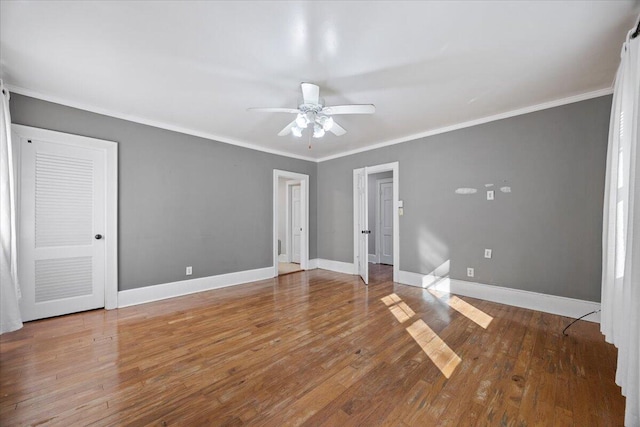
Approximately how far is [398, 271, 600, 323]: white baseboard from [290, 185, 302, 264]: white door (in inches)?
121

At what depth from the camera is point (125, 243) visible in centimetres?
355

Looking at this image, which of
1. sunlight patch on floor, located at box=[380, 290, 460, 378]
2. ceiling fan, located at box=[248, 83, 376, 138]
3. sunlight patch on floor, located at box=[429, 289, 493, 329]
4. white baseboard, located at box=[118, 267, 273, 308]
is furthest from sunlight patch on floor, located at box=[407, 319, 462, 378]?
white baseboard, located at box=[118, 267, 273, 308]

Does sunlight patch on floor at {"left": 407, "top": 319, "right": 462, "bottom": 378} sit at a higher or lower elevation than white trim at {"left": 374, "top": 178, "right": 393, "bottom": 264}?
lower

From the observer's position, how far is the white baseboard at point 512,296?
3004 millimetres

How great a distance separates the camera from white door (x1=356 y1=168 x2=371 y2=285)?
4.79 m

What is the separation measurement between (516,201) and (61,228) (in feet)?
19.0

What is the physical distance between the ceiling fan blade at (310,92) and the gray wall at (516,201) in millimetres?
2508

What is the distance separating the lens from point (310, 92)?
2586mm

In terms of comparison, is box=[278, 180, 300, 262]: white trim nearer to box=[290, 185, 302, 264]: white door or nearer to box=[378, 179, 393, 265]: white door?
box=[290, 185, 302, 264]: white door

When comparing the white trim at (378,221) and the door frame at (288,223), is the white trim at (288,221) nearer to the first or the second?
the door frame at (288,223)

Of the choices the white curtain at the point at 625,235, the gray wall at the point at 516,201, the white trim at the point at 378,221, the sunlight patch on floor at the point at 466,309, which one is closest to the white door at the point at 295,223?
the white trim at the point at 378,221

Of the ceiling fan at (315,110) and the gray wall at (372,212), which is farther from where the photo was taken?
the gray wall at (372,212)

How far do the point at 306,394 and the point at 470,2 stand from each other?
2.83 meters

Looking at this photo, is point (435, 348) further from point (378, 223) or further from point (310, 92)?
point (378, 223)
